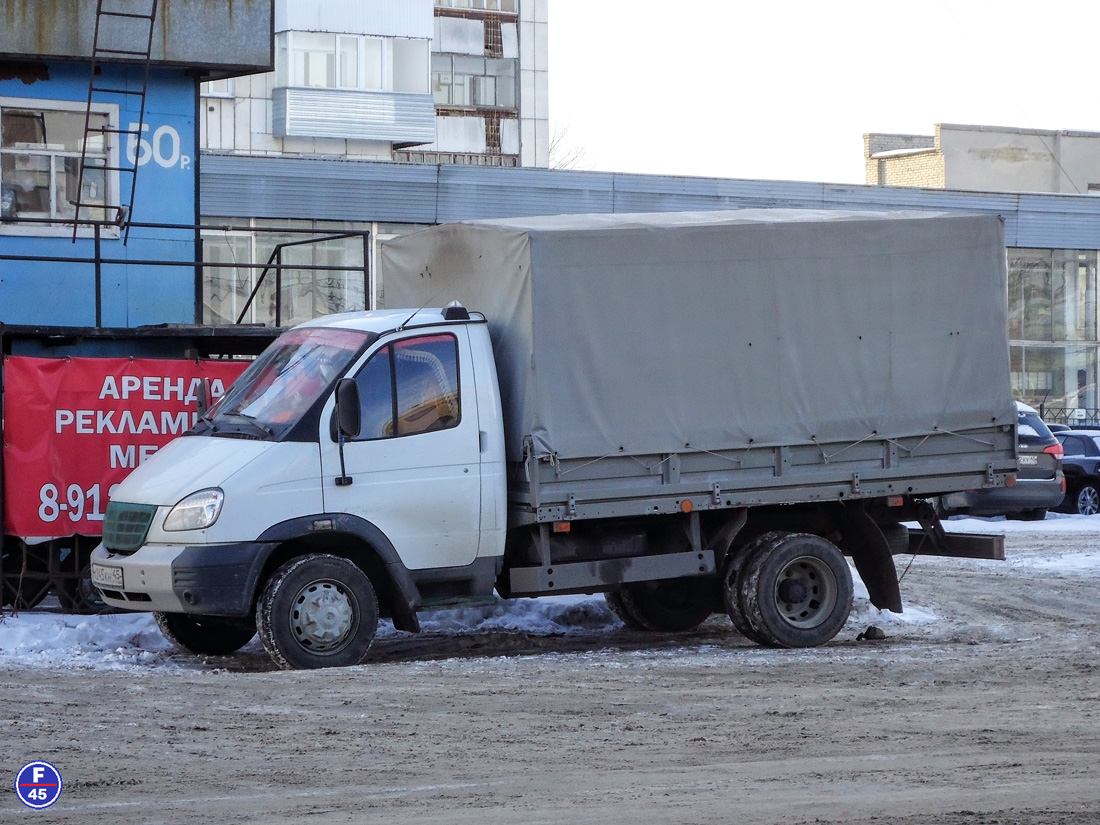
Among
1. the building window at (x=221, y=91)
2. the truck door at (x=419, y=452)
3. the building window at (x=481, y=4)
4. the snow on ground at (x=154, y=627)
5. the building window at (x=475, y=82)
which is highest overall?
the building window at (x=481, y=4)

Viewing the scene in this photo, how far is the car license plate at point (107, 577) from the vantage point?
37.3ft

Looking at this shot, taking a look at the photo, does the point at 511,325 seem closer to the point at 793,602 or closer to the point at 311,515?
the point at 311,515

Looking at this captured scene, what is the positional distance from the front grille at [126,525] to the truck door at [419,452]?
126cm

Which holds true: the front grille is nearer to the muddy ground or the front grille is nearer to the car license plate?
the car license plate

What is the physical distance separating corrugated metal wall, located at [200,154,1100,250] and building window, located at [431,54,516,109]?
85.6 ft

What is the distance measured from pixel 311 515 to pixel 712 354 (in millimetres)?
3211

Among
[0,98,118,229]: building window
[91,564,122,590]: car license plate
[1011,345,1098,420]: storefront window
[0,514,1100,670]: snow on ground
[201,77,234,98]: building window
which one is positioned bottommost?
[0,514,1100,670]: snow on ground

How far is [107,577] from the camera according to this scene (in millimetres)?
11492

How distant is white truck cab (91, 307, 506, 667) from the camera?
11.1m

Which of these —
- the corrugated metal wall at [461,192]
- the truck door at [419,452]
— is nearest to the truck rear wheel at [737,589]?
the truck door at [419,452]

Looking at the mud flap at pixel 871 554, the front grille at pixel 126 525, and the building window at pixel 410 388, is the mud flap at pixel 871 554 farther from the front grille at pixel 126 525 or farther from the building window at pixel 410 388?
the front grille at pixel 126 525

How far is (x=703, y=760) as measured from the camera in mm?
8133

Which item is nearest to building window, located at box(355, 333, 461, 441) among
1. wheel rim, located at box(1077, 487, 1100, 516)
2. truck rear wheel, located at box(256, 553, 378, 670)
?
truck rear wheel, located at box(256, 553, 378, 670)

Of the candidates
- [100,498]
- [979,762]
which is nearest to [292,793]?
[979,762]
